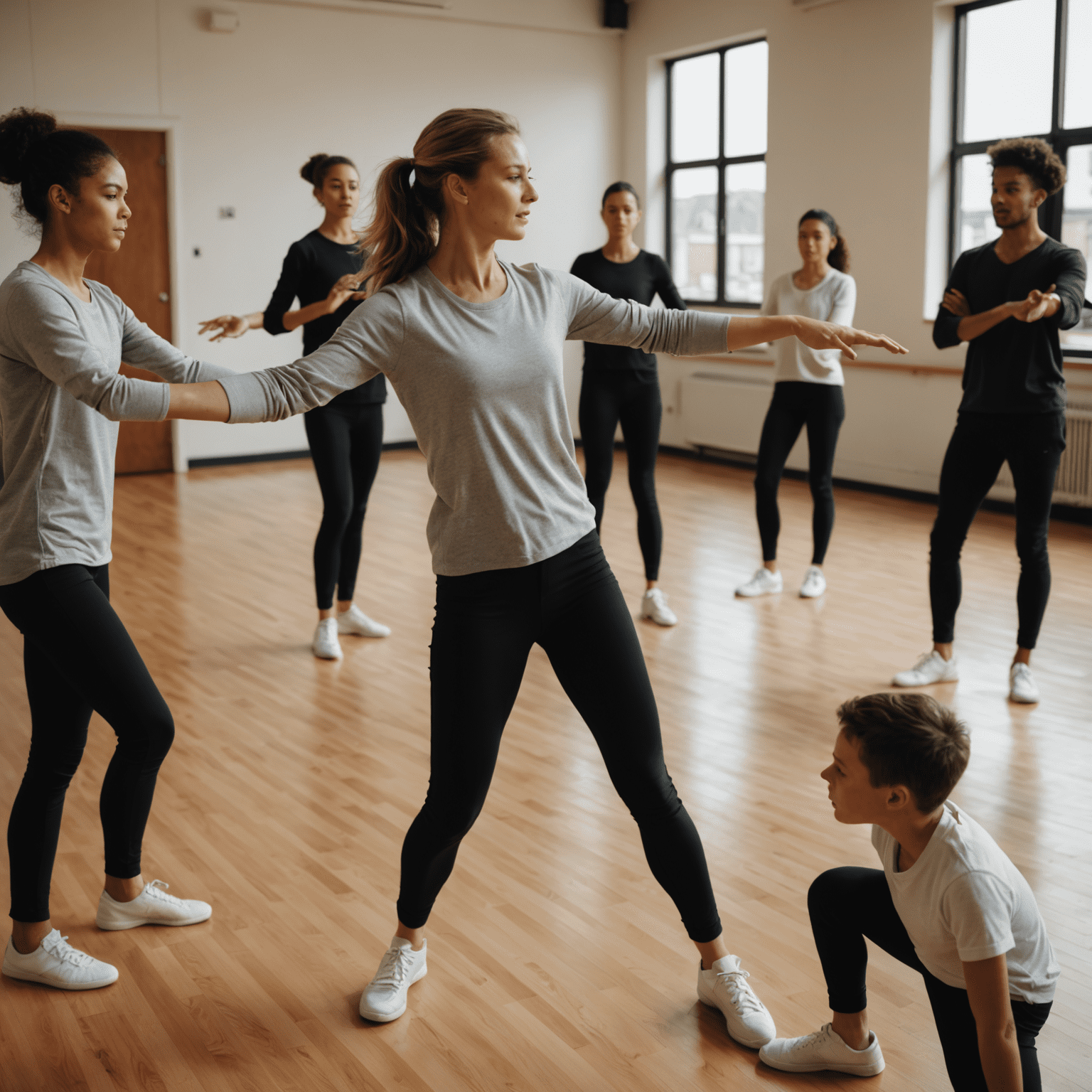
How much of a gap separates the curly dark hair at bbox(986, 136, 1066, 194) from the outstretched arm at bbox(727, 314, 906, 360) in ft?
6.06

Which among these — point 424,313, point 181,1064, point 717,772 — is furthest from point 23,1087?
point 717,772

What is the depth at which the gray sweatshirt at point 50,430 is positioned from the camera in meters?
1.98

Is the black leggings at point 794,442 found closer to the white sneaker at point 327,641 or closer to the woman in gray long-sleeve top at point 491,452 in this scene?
the white sneaker at point 327,641

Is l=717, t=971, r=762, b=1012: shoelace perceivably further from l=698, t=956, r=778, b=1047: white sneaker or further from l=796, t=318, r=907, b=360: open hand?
l=796, t=318, r=907, b=360: open hand

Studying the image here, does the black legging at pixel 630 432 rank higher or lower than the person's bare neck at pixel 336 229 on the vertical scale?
lower

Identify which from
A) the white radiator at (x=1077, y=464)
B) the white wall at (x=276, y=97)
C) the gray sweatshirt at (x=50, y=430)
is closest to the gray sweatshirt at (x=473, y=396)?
the gray sweatshirt at (x=50, y=430)

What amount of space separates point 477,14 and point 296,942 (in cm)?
845

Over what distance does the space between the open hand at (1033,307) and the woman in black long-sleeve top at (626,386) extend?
1.53m

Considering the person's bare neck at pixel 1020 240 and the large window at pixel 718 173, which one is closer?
the person's bare neck at pixel 1020 240

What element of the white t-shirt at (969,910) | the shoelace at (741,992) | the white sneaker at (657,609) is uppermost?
the white t-shirt at (969,910)

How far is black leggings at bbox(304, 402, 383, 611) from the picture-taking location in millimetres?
4320

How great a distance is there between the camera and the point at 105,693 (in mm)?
2174

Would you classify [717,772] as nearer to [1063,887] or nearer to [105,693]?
[1063,887]

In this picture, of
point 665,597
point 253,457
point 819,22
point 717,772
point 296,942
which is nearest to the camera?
point 296,942
